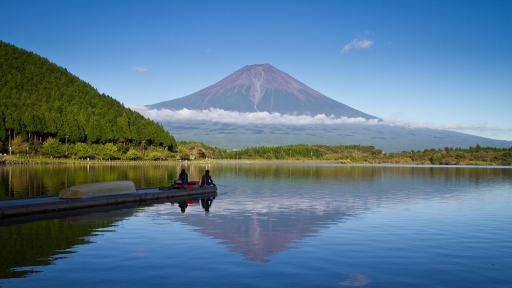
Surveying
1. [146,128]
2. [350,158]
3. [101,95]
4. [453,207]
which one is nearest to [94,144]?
[146,128]

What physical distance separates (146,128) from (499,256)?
113 metres

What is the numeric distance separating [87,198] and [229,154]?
432ft

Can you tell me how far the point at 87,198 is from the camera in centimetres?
2211

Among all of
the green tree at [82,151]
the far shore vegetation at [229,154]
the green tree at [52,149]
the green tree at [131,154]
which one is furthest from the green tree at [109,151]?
the green tree at [52,149]

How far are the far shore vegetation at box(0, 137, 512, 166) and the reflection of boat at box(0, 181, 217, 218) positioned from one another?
5896cm

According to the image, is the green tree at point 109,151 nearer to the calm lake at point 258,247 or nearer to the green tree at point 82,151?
the green tree at point 82,151

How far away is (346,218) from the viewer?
20203mm

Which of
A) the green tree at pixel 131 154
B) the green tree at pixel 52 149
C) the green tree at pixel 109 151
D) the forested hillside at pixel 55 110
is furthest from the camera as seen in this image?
the green tree at pixel 131 154

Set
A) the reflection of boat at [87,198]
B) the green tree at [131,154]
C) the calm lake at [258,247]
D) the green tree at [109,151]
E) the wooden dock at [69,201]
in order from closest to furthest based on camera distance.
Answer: the calm lake at [258,247]
the wooden dock at [69,201]
the reflection of boat at [87,198]
the green tree at [109,151]
the green tree at [131,154]

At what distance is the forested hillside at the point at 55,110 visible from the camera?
9368 cm

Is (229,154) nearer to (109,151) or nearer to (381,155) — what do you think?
(381,155)

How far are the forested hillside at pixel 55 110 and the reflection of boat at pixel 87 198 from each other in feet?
237

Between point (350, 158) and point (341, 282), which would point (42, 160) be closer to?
point (341, 282)

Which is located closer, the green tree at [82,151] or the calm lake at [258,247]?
the calm lake at [258,247]
